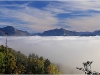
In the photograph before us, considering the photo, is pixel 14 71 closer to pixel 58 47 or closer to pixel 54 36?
pixel 58 47

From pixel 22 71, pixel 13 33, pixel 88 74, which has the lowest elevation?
pixel 22 71

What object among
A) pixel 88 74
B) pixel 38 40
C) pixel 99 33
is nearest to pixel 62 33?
pixel 99 33

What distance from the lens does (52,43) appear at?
142 metres

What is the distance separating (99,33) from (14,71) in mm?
137429

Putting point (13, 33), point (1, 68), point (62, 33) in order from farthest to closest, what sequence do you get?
point (62, 33) < point (13, 33) < point (1, 68)

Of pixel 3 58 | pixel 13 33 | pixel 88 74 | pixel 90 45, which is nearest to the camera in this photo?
pixel 88 74

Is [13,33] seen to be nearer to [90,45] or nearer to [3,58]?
[90,45]

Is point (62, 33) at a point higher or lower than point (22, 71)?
higher

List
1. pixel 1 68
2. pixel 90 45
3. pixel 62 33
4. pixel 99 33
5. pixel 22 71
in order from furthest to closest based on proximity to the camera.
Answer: pixel 62 33
pixel 99 33
pixel 90 45
pixel 22 71
pixel 1 68

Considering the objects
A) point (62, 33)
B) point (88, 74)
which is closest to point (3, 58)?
point (88, 74)

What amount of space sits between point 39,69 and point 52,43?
116435 mm

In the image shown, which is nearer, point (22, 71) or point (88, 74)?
point (88, 74)

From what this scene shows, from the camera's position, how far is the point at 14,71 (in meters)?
22.7

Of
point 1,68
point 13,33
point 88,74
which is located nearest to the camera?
point 88,74
